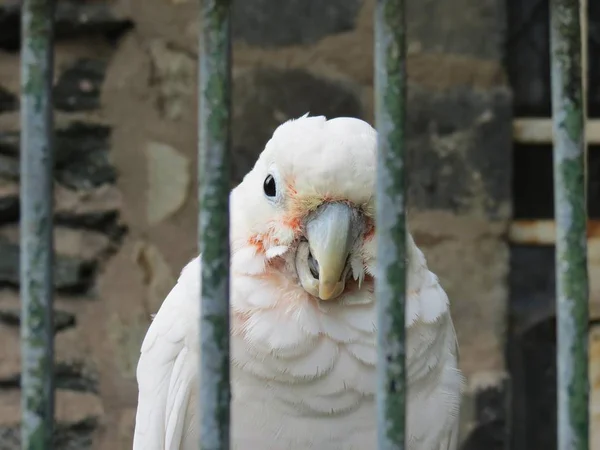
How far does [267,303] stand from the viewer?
1.16 m

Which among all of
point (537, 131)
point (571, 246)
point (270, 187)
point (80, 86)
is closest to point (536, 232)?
point (537, 131)

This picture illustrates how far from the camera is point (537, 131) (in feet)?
6.07

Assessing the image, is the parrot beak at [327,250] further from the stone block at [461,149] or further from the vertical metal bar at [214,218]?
the stone block at [461,149]

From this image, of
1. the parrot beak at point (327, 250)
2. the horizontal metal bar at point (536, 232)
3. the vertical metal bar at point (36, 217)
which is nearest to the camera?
the vertical metal bar at point (36, 217)

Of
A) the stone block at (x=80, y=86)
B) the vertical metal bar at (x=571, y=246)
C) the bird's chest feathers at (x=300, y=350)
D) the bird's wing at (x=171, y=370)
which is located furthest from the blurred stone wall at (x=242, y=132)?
the vertical metal bar at (x=571, y=246)

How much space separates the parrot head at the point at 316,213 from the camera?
108 cm

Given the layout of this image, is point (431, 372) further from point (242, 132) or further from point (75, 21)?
point (75, 21)

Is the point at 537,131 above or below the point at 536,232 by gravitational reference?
above

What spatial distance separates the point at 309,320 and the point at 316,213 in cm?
15

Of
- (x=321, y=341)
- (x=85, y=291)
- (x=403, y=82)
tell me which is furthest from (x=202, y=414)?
(x=85, y=291)

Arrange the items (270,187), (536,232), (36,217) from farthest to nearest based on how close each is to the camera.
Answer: (536,232) < (270,187) < (36,217)

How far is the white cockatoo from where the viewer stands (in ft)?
3.63

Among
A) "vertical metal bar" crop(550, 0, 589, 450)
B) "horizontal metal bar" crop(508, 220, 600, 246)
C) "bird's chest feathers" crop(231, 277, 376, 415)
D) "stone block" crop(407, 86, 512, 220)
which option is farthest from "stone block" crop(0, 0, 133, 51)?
"vertical metal bar" crop(550, 0, 589, 450)

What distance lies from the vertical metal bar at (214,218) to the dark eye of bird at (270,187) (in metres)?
0.56
